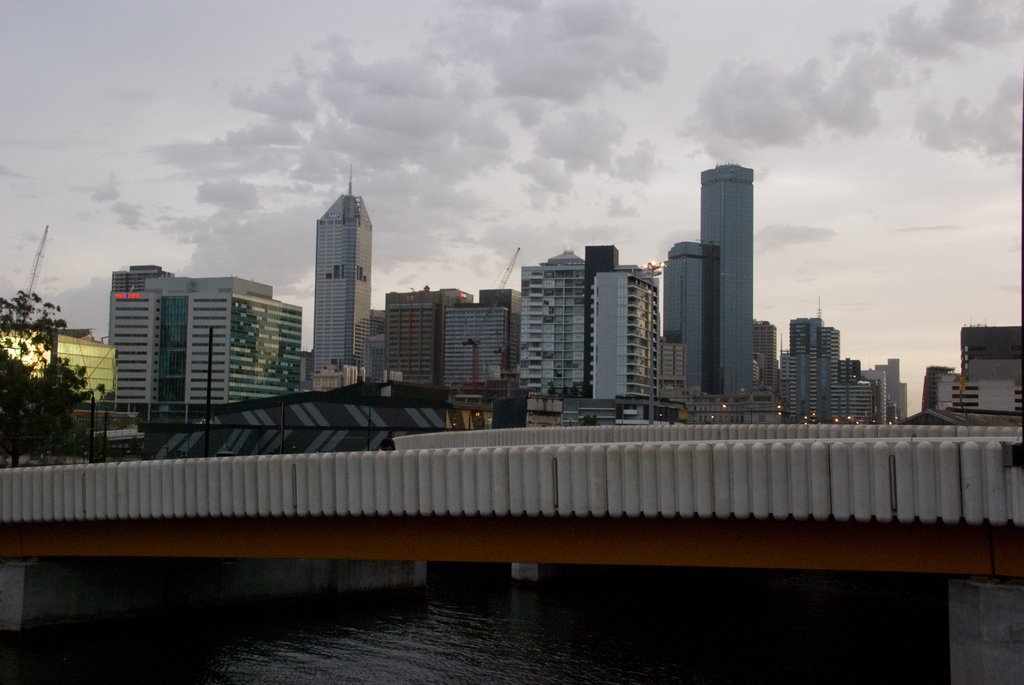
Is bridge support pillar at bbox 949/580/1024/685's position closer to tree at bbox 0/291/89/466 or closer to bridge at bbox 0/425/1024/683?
bridge at bbox 0/425/1024/683

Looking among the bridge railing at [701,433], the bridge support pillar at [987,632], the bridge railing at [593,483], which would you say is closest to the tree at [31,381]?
the bridge railing at [701,433]

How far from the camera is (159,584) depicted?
105ft

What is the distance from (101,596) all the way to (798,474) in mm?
21271

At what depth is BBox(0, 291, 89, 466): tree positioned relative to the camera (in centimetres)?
5269

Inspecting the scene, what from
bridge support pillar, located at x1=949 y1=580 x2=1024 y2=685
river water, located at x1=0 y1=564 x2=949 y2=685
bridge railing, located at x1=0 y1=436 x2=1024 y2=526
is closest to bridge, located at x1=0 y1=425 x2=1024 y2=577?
bridge railing, located at x1=0 y1=436 x2=1024 y2=526

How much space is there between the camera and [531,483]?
2078cm

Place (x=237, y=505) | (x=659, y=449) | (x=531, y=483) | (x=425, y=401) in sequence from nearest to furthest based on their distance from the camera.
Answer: (x=659, y=449) → (x=531, y=483) → (x=237, y=505) → (x=425, y=401)

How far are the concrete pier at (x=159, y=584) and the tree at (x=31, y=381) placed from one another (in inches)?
832

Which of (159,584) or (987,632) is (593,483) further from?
(159,584)

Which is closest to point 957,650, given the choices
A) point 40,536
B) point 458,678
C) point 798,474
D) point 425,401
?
point 798,474

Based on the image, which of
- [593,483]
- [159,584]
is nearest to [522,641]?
[159,584]

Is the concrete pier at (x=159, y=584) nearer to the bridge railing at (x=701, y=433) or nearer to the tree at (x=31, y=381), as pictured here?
the bridge railing at (x=701, y=433)

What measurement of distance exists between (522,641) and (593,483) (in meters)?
13.1

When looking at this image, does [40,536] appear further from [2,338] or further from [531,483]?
[2,338]
